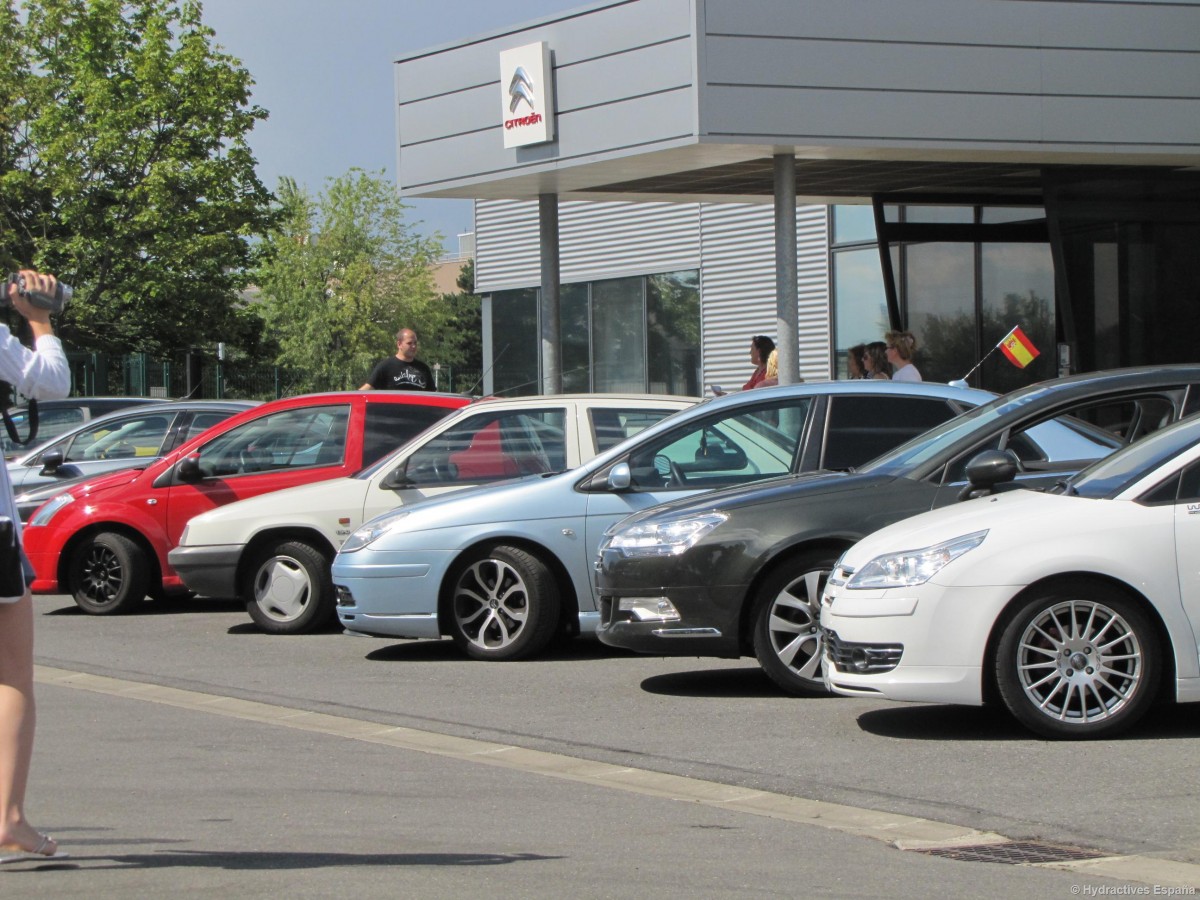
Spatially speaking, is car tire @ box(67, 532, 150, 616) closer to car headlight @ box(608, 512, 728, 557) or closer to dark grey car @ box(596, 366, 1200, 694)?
dark grey car @ box(596, 366, 1200, 694)

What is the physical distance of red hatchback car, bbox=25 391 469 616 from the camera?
1274 centimetres

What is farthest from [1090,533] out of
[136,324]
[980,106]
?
[136,324]

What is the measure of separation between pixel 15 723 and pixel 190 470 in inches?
314

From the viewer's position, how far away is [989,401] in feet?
30.7

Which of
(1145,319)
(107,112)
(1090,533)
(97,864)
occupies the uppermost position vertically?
(107,112)

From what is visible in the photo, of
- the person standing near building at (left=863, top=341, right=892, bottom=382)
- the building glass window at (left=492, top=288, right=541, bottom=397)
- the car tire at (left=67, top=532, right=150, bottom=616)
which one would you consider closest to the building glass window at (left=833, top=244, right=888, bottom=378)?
the building glass window at (left=492, top=288, right=541, bottom=397)

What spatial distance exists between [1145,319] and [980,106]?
3943mm

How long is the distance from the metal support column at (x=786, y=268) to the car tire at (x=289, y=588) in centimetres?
675

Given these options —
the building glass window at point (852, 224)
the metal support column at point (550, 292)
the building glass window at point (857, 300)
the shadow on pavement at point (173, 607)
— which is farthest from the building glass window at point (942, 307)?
the shadow on pavement at point (173, 607)

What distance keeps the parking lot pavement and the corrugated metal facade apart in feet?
62.7

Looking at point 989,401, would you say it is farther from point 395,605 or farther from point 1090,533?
point 395,605

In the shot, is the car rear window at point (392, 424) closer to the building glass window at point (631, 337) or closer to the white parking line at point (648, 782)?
the white parking line at point (648, 782)

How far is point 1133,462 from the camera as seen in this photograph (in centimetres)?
753

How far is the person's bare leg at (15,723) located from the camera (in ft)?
16.0
